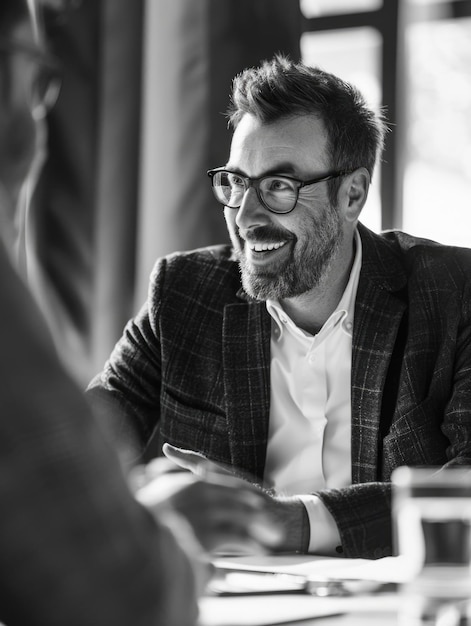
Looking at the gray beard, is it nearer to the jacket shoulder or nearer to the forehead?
the jacket shoulder

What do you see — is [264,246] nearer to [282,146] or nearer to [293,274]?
[293,274]

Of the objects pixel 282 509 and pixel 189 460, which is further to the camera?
pixel 282 509

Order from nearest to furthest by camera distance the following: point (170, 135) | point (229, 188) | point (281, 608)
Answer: point (281, 608) < point (229, 188) < point (170, 135)

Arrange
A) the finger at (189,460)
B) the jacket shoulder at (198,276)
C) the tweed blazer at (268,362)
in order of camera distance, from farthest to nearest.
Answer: the jacket shoulder at (198,276), the tweed blazer at (268,362), the finger at (189,460)

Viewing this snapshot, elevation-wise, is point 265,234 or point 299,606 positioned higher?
point 265,234

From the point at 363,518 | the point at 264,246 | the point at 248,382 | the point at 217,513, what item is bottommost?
the point at 363,518

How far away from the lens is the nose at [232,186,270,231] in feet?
6.53

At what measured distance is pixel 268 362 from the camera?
6.32 ft

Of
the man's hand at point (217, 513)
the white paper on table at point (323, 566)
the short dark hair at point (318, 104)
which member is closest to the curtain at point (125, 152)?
the short dark hair at point (318, 104)

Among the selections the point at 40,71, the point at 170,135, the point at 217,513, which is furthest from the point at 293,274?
the point at 40,71

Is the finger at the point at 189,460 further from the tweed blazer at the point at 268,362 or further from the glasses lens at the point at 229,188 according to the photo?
the glasses lens at the point at 229,188

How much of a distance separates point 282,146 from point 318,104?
133 mm

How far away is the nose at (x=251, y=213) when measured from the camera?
1.99 meters

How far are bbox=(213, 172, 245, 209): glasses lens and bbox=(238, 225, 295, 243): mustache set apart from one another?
7cm
